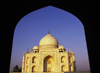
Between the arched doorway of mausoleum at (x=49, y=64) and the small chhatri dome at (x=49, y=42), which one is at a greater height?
the small chhatri dome at (x=49, y=42)

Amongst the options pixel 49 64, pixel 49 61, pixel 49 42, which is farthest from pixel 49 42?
pixel 49 64

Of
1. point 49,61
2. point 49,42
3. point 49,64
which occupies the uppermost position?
point 49,42

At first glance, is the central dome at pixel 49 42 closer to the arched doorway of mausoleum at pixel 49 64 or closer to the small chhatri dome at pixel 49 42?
the small chhatri dome at pixel 49 42

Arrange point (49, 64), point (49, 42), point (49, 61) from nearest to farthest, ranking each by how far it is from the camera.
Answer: point (49, 64)
point (49, 61)
point (49, 42)

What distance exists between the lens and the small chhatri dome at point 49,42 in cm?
2772

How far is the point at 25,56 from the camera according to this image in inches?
1035

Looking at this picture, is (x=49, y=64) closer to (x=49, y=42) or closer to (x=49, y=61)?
(x=49, y=61)

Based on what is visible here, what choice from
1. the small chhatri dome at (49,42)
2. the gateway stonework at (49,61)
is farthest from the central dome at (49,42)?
the gateway stonework at (49,61)

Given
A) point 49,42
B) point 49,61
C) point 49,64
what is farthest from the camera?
point 49,42

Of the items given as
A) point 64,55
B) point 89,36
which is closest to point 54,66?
point 64,55

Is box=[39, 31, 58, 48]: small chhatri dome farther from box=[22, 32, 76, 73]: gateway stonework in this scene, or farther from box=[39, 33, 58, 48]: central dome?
box=[22, 32, 76, 73]: gateway stonework

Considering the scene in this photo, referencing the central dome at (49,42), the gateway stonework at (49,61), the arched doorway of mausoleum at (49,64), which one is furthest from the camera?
the central dome at (49,42)

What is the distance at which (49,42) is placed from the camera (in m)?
27.7

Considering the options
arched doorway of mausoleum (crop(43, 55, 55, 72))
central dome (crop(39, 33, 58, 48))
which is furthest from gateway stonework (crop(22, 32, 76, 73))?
central dome (crop(39, 33, 58, 48))
